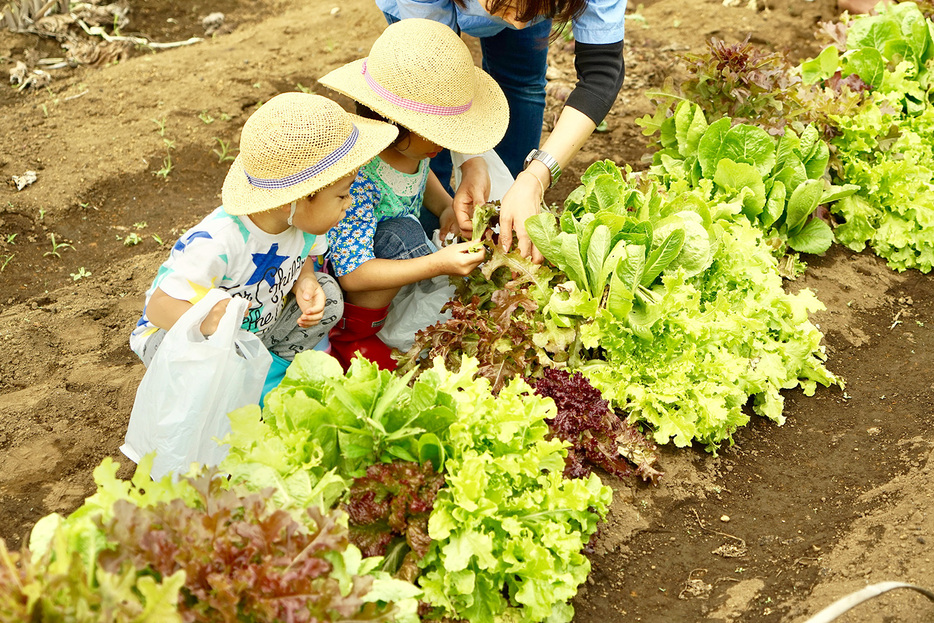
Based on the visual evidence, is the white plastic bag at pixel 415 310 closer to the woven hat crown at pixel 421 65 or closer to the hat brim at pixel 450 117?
the hat brim at pixel 450 117

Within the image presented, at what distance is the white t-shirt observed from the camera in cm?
289

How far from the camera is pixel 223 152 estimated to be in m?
5.47

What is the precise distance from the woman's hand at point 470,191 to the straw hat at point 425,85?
36 cm

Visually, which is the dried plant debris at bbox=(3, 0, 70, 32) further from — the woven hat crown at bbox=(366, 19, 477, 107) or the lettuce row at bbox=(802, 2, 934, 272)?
the lettuce row at bbox=(802, 2, 934, 272)

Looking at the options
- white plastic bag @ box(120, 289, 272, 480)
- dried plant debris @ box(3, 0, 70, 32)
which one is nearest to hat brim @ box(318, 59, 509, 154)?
white plastic bag @ box(120, 289, 272, 480)

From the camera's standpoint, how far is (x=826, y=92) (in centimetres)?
477

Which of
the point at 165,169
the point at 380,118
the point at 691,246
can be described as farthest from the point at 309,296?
the point at 165,169

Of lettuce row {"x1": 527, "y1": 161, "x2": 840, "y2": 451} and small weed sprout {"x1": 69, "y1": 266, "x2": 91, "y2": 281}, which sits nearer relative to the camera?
lettuce row {"x1": 527, "y1": 161, "x2": 840, "y2": 451}

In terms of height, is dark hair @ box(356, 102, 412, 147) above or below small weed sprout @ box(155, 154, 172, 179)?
above

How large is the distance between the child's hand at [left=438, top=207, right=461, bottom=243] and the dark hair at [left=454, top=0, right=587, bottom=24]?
0.99 meters

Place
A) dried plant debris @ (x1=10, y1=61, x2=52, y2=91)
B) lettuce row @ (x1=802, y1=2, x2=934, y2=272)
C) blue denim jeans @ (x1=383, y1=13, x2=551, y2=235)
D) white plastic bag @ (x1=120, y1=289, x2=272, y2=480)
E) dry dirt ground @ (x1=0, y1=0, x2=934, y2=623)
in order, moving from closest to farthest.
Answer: white plastic bag @ (x1=120, y1=289, x2=272, y2=480), dry dirt ground @ (x1=0, y1=0, x2=934, y2=623), blue denim jeans @ (x1=383, y1=13, x2=551, y2=235), lettuce row @ (x1=802, y1=2, x2=934, y2=272), dried plant debris @ (x1=10, y1=61, x2=52, y2=91)

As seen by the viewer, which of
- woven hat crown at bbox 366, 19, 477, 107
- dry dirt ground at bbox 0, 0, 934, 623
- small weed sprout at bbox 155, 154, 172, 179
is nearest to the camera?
→ dry dirt ground at bbox 0, 0, 934, 623

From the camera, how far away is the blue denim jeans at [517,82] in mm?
4035

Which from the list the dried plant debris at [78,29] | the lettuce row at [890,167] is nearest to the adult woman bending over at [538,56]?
the lettuce row at [890,167]
